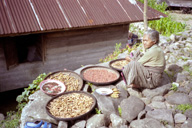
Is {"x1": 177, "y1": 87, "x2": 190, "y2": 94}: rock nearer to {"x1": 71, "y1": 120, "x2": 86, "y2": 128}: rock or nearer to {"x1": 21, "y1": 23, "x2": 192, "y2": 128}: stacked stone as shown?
{"x1": 21, "y1": 23, "x2": 192, "y2": 128}: stacked stone

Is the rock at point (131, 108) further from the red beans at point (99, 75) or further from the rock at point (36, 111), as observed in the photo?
the rock at point (36, 111)

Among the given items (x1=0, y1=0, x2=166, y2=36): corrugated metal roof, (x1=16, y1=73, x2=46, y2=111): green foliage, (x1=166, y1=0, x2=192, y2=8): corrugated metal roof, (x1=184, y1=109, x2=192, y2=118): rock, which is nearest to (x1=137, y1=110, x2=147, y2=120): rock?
(x1=184, y1=109, x2=192, y2=118): rock

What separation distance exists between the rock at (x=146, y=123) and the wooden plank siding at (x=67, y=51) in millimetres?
4937

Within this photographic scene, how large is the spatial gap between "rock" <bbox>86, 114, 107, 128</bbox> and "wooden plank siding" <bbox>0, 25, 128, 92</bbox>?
4315mm

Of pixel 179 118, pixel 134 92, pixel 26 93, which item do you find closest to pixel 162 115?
pixel 179 118

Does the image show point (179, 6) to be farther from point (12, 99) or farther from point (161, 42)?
point (12, 99)

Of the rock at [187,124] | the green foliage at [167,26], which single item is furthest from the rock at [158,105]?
the green foliage at [167,26]

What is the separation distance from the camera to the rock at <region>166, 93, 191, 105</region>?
13.5ft

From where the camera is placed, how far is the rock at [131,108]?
3.85 m

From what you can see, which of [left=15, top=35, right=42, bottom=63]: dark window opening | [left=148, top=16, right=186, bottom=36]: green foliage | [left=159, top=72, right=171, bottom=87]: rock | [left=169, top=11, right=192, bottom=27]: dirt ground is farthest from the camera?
[left=169, top=11, right=192, bottom=27]: dirt ground

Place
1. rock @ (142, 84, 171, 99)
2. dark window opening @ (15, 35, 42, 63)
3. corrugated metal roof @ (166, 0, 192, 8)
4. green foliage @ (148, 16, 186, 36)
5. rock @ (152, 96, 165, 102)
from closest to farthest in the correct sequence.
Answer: rock @ (152, 96, 165, 102)
rock @ (142, 84, 171, 99)
dark window opening @ (15, 35, 42, 63)
green foliage @ (148, 16, 186, 36)
corrugated metal roof @ (166, 0, 192, 8)

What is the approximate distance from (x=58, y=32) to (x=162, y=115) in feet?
16.9

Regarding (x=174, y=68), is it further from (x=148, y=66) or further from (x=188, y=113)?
(x=188, y=113)

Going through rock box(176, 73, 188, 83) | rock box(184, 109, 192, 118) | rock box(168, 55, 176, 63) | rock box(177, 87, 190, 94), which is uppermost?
rock box(168, 55, 176, 63)
